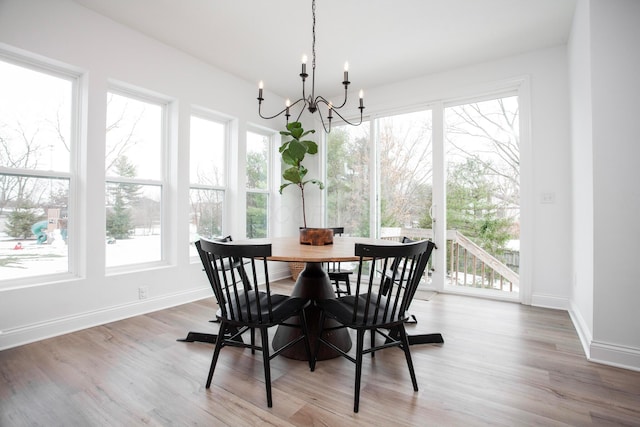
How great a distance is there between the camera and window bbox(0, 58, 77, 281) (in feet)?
8.05

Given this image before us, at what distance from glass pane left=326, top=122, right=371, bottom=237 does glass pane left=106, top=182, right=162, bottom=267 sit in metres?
2.41

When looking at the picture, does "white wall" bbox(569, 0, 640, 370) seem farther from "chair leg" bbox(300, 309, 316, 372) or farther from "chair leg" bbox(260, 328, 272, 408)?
"chair leg" bbox(260, 328, 272, 408)

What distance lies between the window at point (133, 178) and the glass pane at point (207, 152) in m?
0.37

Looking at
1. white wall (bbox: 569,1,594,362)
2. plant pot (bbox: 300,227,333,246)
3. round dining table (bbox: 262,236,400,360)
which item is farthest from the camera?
plant pot (bbox: 300,227,333,246)

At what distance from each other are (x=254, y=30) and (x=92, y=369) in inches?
119

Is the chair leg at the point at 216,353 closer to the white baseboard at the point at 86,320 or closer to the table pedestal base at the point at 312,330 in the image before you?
the table pedestal base at the point at 312,330

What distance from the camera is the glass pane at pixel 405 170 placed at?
4133mm

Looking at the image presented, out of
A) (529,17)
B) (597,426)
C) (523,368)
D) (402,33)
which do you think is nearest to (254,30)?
→ (402,33)

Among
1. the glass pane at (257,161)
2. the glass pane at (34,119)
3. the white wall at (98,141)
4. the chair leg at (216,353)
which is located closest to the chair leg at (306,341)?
the chair leg at (216,353)

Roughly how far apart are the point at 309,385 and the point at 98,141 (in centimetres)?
267

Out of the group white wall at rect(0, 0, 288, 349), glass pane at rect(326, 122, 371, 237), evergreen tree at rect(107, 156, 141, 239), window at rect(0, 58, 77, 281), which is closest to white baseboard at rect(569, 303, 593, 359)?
glass pane at rect(326, 122, 371, 237)

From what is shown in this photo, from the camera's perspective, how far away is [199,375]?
1924 mm

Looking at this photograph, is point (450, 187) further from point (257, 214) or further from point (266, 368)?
point (266, 368)

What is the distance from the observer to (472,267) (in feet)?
12.7
